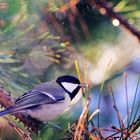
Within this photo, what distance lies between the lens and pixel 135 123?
369 mm

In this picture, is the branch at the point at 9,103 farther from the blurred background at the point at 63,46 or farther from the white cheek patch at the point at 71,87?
the white cheek patch at the point at 71,87

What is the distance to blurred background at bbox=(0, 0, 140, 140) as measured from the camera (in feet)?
1.45

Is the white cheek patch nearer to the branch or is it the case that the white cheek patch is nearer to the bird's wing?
the bird's wing

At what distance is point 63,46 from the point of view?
1.65 ft

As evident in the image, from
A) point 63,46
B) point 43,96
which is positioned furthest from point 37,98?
point 63,46

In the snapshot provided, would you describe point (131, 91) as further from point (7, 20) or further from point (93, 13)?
point (7, 20)

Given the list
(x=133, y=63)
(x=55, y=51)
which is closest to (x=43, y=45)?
(x=55, y=51)

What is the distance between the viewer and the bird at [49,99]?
0.55m

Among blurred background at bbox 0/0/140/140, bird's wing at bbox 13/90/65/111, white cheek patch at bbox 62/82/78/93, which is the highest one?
blurred background at bbox 0/0/140/140

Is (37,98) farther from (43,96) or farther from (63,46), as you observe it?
(63,46)

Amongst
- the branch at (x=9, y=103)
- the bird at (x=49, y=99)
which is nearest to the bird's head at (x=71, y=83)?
the bird at (x=49, y=99)

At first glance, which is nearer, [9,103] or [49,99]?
[9,103]

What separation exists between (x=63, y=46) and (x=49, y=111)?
9 cm

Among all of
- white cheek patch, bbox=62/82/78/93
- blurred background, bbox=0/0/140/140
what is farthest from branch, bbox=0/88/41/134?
white cheek patch, bbox=62/82/78/93
